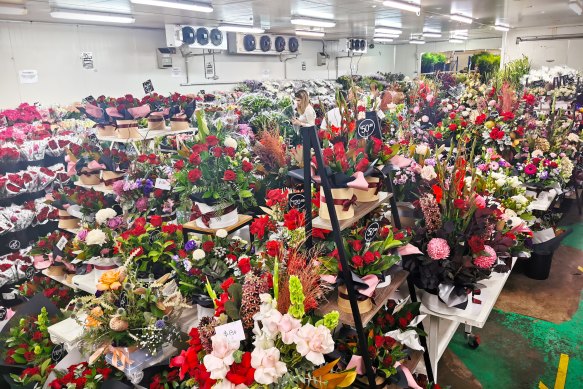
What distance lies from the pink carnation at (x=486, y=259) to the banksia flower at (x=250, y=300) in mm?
1111

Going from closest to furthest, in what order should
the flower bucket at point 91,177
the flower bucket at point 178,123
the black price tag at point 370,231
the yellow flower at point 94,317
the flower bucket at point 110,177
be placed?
the yellow flower at point 94,317, the black price tag at point 370,231, the flower bucket at point 110,177, the flower bucket at point 91,177, the flower bucket at point 178,123

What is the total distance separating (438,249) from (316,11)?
6.52m

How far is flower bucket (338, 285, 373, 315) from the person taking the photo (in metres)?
1.76

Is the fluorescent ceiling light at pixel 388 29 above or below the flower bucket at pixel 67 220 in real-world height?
above

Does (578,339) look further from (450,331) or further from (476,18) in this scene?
(476,18)

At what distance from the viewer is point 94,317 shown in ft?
5.41

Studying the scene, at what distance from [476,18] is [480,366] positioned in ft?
30.6

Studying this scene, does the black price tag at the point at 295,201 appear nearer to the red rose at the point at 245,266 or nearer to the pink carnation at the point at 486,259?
the red rose at the point at 245,266

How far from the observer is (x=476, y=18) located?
9867 mm

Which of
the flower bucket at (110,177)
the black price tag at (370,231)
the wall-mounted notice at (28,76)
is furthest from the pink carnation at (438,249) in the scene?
the wall-mounted notice at (28,76)

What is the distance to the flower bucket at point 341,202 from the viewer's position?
5.85 ft

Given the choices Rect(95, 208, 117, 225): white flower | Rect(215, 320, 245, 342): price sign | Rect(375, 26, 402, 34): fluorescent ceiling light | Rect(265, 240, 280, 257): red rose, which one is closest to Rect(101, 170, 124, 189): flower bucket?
Rect(95, 208, 117, 225): white flower

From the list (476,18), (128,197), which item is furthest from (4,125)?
(476,18)

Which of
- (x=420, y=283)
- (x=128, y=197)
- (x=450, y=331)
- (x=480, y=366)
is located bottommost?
(x=480, y=366)
